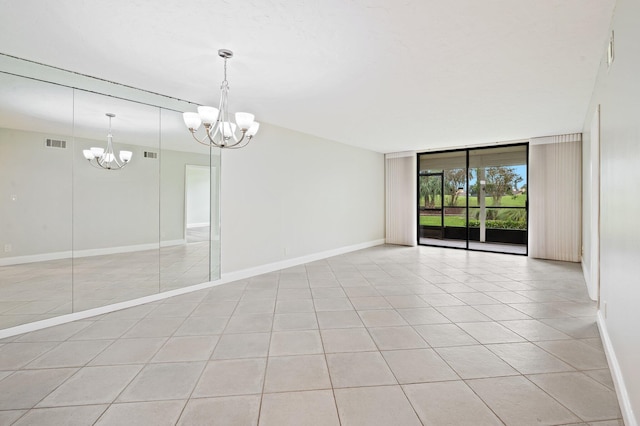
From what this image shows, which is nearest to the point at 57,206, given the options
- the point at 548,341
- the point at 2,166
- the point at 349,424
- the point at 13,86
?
the point at 2,166

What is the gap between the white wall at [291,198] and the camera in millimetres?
4738

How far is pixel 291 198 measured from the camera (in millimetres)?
5738

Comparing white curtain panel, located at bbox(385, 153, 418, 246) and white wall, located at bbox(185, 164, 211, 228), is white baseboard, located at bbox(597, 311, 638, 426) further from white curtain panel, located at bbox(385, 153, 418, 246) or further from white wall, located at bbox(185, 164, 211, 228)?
white curtain panel, located at bbox(385, 153, 418, 246)

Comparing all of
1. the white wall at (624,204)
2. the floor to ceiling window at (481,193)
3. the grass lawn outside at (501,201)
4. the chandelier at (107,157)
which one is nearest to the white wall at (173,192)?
the chandelier at (107,157)

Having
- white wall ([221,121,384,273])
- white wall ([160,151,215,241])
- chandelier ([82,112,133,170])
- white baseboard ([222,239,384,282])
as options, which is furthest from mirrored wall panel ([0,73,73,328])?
white baseboard ([222,239,384,282])

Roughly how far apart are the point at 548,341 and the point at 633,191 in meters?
1.67

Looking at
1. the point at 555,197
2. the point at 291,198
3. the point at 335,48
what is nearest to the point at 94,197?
the point at 291,198

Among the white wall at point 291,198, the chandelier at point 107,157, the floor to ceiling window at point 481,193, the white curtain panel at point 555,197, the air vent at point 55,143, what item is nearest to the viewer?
the air vent at point 55,143

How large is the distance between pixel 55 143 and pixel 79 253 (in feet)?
4.07

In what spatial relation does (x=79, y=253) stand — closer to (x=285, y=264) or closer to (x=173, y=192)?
(x=173, y=192)

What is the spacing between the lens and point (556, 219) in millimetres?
6215

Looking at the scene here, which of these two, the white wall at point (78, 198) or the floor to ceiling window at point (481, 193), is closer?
the white wall at point (78, 198)

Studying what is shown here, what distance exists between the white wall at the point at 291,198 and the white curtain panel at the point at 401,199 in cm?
68

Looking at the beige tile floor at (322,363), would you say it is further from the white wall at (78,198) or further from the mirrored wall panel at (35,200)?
the white wall at (78,198)
